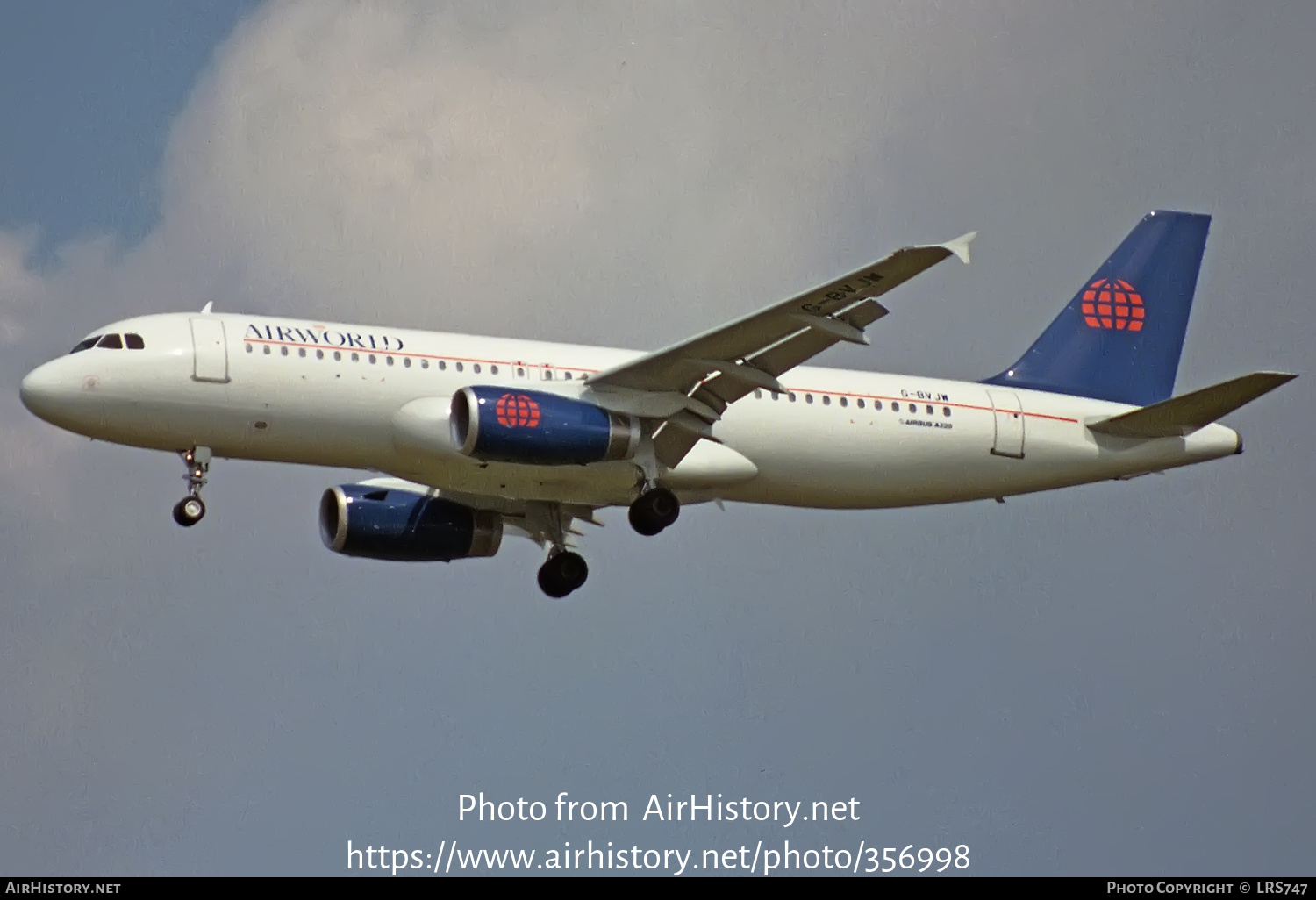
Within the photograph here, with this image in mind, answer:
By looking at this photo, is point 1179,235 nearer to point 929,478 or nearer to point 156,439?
point 929,478

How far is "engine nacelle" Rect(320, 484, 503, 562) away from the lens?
150 feet

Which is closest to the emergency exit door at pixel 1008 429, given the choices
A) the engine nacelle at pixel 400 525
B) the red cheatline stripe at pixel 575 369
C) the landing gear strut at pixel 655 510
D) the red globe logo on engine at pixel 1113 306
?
the red cheatline stripe at pixel 575 369

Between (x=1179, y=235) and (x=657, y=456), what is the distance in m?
16.1

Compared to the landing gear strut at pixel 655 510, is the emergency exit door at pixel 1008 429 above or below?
above

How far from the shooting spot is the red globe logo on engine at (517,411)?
39.5 m

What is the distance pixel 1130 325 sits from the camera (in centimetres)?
4969

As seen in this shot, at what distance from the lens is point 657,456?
140 ft

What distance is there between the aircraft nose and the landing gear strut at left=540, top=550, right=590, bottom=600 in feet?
37.5

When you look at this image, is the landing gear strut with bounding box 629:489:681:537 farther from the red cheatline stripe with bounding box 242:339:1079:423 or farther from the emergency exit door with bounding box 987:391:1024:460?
the emergency exit door with bounding box 987:391:1024:460

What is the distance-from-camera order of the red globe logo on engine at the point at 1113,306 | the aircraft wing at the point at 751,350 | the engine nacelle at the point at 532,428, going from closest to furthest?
the aircraft wing at the point at 751,350, the engine nacelle at the point at 532,428, the red globe logo on engine at the point at 1113,306

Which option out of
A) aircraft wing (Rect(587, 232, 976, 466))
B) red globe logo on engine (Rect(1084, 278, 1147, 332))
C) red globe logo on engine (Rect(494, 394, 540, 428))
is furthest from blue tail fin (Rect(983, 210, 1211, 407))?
red globe logo on engine (Rect(494, 394, 540, 428))

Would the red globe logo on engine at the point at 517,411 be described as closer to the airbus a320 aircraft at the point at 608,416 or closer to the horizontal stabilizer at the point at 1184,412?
the airbus a320 aircraft at the point at 608,416

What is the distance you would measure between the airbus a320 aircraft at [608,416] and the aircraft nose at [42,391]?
42 millimetres

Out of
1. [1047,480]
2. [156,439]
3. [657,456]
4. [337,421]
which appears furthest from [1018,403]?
[156,439]
